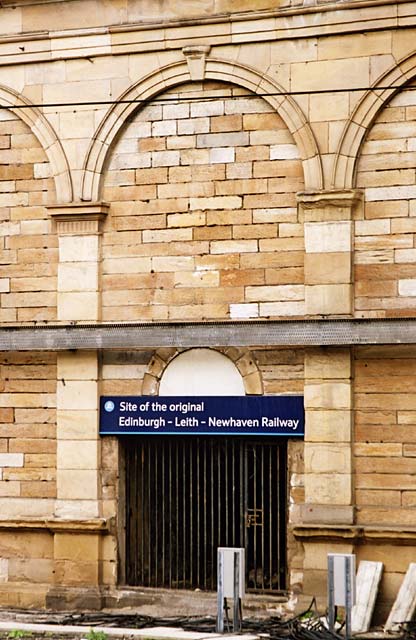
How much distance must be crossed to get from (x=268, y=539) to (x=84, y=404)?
111 inches

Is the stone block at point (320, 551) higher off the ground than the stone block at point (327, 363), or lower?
lower

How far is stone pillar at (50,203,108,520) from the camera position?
18.1 metres

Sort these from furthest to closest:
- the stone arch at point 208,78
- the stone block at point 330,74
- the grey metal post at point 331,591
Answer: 1. the stone arch at point 208,78
2. the stone block at point 330,74
3. the grey metal post at point 331,591

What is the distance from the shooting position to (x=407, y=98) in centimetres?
1709

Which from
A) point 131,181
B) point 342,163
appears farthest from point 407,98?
point 131,181

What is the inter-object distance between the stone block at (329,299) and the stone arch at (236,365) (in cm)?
100

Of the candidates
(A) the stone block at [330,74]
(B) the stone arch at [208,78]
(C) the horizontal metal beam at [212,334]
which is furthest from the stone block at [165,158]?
(C) the horizontal metal beam at [212,334]

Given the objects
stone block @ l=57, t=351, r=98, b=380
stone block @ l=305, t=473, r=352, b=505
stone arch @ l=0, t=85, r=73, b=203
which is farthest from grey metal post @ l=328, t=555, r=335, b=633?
stone arch @ l=0, t=85, r=73, b=203

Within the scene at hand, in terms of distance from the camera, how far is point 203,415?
58.3 feet

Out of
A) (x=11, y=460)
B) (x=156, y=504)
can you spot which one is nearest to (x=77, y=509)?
(x=156, y=504)

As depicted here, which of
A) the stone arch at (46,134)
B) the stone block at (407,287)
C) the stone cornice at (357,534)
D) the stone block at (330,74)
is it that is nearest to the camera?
the stone cornice at (357,534)

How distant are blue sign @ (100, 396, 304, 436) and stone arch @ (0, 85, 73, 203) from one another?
272 centimetres

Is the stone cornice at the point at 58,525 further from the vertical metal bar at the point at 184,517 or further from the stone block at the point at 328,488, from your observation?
the stone block at the point at 328,488

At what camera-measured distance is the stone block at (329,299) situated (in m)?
17.1
